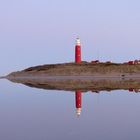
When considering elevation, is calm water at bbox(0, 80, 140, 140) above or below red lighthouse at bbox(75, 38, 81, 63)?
below

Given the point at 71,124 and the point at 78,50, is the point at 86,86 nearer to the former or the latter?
the point at 71,124

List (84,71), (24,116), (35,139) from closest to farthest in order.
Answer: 1. (35,139)
2. (24,116)
3. (84,71)

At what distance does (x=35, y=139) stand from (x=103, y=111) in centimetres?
752

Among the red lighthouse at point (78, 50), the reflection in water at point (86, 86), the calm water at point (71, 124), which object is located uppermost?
the red lighthouse at point (78, 50)

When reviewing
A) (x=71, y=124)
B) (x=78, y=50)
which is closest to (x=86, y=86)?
(x=71, y=124)

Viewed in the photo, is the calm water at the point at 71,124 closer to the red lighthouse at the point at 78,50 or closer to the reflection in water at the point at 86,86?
the reflection in water at the point at 86,86

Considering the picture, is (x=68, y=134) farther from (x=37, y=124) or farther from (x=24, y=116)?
(x=24, y=116)

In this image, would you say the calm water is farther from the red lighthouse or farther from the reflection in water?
the red lighthouse

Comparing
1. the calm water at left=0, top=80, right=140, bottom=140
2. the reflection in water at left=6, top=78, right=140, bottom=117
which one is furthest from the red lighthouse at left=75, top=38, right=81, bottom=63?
the calm water at left=0, top=80, right=140, bottom=140

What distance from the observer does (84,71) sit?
272 ft

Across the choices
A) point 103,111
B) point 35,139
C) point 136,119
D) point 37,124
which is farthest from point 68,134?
point 103,111

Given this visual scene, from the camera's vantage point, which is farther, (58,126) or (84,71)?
(84,71)

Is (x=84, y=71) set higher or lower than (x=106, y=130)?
higher

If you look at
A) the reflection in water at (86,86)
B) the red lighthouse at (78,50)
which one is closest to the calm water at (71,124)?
the reflection in water at (86,86)
